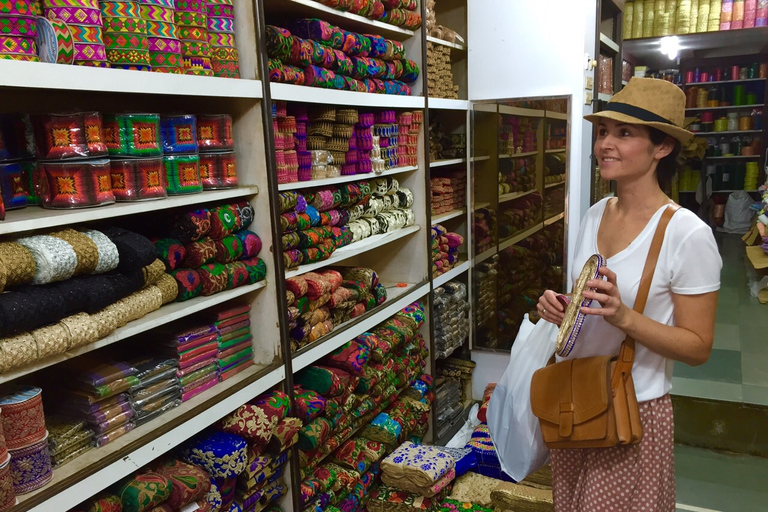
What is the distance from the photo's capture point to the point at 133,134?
1699 mm

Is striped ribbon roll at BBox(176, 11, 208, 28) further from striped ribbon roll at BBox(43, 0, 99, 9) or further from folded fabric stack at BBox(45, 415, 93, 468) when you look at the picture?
folded fabric stack at BBox(45, 415, 93, 468)

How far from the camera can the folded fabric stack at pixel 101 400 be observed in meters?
1.64

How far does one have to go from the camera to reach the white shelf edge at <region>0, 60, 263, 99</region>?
128 cm

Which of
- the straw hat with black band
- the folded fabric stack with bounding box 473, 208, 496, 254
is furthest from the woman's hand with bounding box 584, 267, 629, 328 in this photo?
the folded fabric stack with bounding box 473, 208, 496, 254

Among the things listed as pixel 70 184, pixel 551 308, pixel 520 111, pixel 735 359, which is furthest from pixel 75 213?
pixel 735 359

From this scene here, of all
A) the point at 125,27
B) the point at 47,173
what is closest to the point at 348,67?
the point at 125,27

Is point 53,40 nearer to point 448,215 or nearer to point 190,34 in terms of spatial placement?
point 190,34

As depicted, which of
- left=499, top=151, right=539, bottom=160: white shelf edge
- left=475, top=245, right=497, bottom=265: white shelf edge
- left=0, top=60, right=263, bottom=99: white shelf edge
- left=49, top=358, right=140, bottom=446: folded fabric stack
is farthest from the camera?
left=475, top=245, right=497, bottom=265: white shelf edge

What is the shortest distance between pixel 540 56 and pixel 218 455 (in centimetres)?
288

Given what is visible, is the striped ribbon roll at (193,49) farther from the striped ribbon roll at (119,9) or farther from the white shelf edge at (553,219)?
the white shelf edge at (553,219)

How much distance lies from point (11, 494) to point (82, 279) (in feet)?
1.69

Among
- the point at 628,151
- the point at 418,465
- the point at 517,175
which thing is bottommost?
the point at 418,465

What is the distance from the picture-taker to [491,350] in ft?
13.6

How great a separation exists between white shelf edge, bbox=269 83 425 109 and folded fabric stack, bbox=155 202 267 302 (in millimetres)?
441
